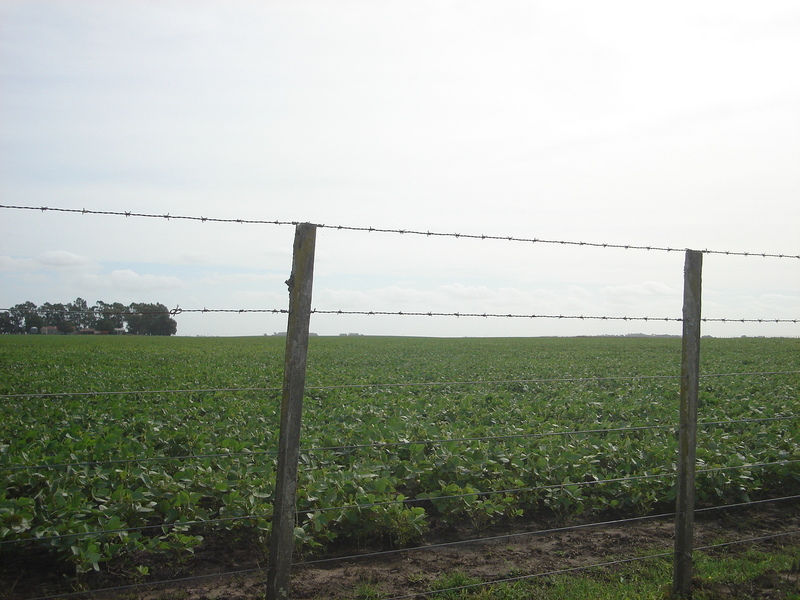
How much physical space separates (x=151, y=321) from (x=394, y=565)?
105 inches

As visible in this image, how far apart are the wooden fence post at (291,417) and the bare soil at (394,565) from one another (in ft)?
2.10

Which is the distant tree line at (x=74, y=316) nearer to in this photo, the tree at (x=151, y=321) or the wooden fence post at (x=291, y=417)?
the tree at (x=151, y=321)

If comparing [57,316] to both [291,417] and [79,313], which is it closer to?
→ [79,313]

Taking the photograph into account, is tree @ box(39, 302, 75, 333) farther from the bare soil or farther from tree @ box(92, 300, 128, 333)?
the bare soil

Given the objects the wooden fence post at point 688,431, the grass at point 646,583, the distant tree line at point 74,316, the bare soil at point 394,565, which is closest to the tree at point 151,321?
the distant tree line at point 74,316

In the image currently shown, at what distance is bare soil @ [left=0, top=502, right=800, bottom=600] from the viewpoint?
414cm

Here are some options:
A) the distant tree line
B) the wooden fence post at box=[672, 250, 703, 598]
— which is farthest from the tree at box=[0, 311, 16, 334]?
the wooden fence post at box=[672, 250, 703, 598]

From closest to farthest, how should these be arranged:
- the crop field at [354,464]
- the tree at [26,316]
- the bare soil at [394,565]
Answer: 1. the tree at [26,316]
2. the bare soil at [394,565]
3. the crop field at [354,464]

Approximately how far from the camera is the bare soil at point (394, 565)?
13.6 feet

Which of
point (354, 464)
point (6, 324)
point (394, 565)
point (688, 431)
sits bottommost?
point (394, 565)

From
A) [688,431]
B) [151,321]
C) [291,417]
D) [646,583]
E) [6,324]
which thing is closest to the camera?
[6,324]

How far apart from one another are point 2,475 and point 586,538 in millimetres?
5177

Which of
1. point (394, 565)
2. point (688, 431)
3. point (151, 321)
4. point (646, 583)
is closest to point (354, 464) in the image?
point (394, 565)

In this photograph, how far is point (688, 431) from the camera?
13.8 ft
